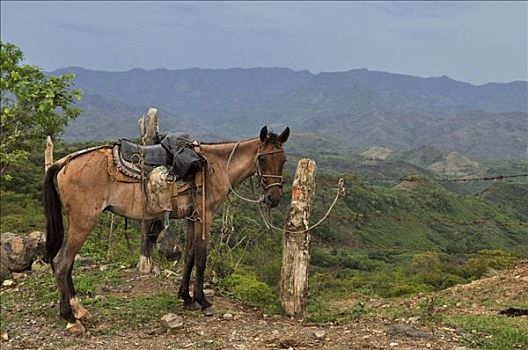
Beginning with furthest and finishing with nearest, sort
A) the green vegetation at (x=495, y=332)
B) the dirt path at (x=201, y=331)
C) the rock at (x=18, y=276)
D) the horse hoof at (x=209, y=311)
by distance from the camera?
1. the rock at (x=18, y=276)
2. the horse hoof at (x=209, y=311)
3. the dirt path at (x=201, y=331)
4. the green vegetation at (x=495, y=332)

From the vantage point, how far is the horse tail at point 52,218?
6.47 m

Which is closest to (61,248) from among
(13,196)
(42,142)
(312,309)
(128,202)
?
(128,202)

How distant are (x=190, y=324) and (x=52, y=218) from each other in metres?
2.28

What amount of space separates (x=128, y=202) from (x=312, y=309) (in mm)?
3207

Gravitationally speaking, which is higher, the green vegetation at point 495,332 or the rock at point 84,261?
the green vegetation at point 495,332

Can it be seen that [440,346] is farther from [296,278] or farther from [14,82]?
[14,82]

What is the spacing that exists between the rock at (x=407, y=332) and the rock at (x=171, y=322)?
2501mm

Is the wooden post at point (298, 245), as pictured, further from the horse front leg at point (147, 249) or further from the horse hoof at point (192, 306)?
the horse front leg at point (147, 249)

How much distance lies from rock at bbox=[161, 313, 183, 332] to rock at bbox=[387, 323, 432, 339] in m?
2.50

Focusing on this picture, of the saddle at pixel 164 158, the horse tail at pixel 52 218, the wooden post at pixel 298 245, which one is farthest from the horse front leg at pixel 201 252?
the horse tail at pixel 52 218

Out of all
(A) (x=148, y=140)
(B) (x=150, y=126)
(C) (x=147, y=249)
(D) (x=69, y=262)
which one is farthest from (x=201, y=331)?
(B) (x=150, y=126)

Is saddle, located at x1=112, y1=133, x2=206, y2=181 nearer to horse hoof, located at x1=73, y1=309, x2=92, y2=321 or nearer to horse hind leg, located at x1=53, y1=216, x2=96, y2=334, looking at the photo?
horse hind leg, located at x1=53, y1=216, x2=96, y2=334

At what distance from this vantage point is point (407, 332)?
549cm

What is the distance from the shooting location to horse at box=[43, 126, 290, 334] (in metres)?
6.15
